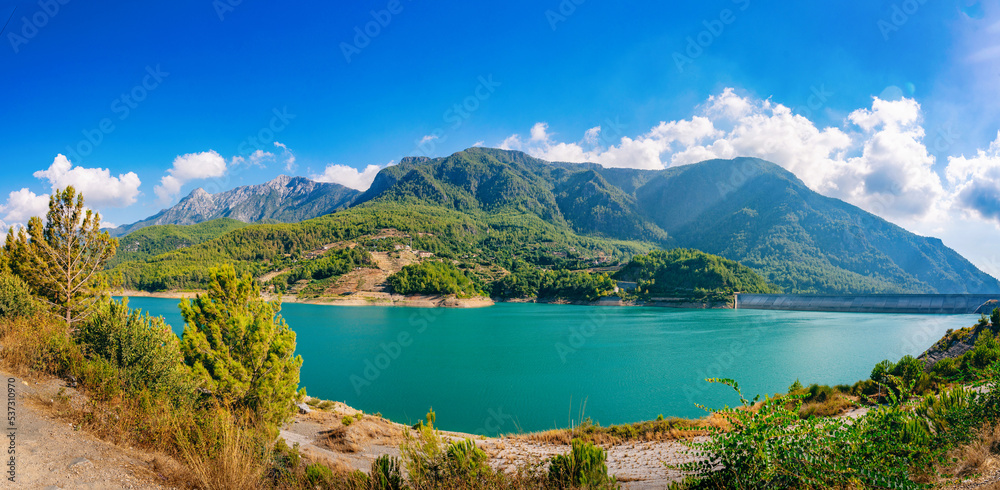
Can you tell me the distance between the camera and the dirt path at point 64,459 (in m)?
3.61

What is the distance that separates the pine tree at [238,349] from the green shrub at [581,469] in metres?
8.42

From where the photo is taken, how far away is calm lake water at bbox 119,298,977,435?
19.9 meters

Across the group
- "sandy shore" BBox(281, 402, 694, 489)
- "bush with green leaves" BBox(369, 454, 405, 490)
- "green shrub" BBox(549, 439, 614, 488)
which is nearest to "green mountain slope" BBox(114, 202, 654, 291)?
"sandy shore" BBox(281, 402, 694, 489)

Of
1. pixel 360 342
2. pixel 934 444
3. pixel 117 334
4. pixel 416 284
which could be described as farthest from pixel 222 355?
pixel 416 284

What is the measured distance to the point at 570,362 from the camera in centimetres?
3014

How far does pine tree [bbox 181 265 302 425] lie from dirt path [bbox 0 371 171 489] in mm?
4577

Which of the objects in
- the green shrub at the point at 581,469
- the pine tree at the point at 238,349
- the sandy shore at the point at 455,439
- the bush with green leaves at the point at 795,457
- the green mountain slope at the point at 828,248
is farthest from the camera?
the green mountain slope at the point at 828,248

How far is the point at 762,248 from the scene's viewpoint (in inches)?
5694

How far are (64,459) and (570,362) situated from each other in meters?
28.7

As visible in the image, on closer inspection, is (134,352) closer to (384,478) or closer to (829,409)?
(384,478)

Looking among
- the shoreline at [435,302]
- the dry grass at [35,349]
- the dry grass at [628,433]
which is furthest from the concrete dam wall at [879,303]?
the dry grass at [35,349]

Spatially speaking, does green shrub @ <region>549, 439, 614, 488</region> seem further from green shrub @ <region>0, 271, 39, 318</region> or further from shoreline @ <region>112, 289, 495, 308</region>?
shoreline @ <region>112, 289, 495, 308</region>

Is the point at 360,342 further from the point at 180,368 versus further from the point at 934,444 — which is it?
the point at 934,444

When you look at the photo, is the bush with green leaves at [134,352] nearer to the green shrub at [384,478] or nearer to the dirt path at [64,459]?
the dirt path at [64,459]
